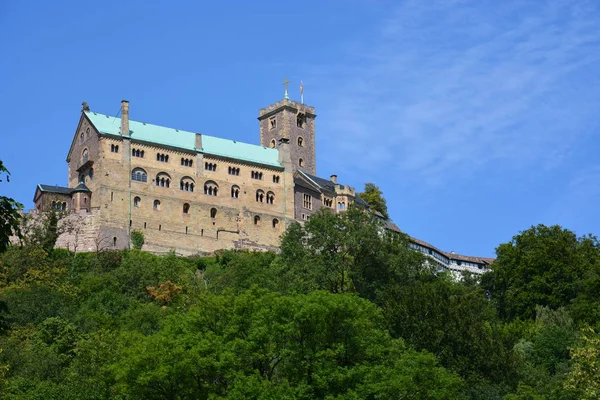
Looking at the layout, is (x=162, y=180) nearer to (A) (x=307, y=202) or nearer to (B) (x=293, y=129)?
(A) (x=307, y=202)

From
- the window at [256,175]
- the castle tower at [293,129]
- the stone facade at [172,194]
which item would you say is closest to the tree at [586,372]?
the stone facade at [172,194]

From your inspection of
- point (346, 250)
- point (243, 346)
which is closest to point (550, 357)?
point (346, 250)

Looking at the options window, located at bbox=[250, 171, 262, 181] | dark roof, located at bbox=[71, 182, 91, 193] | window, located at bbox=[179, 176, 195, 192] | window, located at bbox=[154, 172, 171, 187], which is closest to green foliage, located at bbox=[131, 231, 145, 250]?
window, located at bbox=[154, 172, 171, 187]

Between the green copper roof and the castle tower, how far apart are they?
255 inches

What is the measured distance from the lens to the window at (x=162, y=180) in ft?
338

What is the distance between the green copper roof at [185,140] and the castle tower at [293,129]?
648 centimetres

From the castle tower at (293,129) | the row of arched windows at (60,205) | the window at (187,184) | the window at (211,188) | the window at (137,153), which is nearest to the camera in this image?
the row of arched windows at (60,205)

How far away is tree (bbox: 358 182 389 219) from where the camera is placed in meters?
124

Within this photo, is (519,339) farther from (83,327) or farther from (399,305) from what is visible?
(83,327)

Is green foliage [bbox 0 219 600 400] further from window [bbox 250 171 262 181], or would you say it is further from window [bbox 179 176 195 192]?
window [bbox 250 171 262 181]

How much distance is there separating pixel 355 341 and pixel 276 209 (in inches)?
2503

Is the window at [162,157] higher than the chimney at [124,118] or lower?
lower

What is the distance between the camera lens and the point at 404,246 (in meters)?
75.6

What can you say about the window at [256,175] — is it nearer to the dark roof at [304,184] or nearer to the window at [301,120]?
the dark roof at [304,184]
